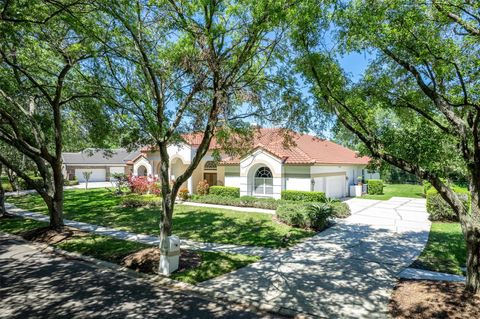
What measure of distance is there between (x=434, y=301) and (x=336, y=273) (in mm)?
2619

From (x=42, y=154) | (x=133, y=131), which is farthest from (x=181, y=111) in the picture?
(x=42, y=154)

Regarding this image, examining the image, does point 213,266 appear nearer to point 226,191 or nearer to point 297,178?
point 297,178

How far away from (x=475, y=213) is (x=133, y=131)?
9.17 meters

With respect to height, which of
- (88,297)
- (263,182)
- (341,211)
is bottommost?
(88,297)

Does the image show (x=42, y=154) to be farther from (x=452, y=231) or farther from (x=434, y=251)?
(x=452, y=231)

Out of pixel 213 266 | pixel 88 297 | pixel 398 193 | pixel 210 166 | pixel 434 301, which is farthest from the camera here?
pixel 398 193

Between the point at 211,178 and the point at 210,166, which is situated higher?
the point at 210,166

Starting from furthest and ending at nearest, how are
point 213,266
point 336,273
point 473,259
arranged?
point 213,266 → point 336,273 → point 473,259

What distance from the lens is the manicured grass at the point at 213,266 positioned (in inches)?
320

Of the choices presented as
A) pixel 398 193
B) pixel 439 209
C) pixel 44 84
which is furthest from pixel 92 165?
pixel 439 209

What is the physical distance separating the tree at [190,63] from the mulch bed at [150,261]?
2.42 feet

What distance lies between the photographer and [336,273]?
8.52 m

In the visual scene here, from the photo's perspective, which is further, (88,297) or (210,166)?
(210,166)

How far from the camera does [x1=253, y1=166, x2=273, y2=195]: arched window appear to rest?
2230 cm
